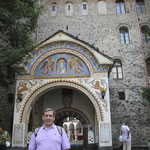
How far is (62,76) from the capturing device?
9.35 metres

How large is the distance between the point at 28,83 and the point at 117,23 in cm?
920

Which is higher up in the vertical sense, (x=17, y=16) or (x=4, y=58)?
(x=17, y=16)

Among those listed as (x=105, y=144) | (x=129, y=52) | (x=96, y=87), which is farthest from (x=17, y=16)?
(x=129, y=52)

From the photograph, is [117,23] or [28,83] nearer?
[28,83]

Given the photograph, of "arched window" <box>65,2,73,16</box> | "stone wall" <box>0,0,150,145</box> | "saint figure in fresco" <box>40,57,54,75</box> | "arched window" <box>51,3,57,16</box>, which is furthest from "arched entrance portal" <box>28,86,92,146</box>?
"arched window" <box>51,3,57,16</box>

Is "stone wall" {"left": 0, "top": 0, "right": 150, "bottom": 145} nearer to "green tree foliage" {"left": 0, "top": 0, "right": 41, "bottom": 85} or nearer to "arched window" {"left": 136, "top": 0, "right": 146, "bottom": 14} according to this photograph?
"arched window" {"left": 136, "top": 0, "right": 146, "bottom": 14}

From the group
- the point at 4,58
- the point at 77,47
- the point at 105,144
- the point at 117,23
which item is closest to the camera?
the point at 4,58

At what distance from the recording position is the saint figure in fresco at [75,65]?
9398 mm

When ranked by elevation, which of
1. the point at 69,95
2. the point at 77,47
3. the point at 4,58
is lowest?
the point at 69,95

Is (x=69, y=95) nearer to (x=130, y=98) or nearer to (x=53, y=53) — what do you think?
(x=53, y=53)

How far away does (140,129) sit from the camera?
11.9 m

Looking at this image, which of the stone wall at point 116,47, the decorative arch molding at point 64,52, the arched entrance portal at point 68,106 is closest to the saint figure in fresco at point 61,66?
the decorative arch molding at point 64,52

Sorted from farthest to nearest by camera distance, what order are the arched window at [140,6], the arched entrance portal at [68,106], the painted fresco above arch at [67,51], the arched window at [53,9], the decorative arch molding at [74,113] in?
the arched window at [53,9]
the arched window at [140,6]
the decorative arch molding at [74,113]
the arched entrance portal at [68,106]
the painted fresco above arch at [67,51]

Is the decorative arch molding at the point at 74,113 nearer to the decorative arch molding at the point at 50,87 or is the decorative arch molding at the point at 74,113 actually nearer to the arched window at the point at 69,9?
the decorative arch molding at the point at 50,87
